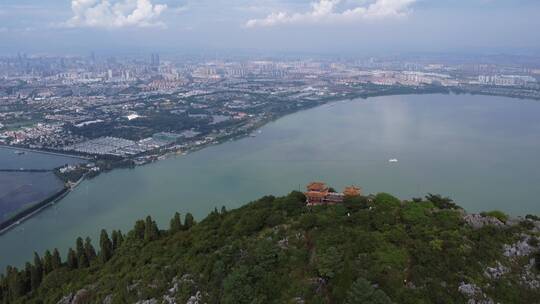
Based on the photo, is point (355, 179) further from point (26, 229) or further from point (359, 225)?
point (26, 229)

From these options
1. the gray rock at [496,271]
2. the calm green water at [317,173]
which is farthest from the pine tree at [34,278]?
the gray rock at [496,271]

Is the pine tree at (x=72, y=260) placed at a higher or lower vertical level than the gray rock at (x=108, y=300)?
lower

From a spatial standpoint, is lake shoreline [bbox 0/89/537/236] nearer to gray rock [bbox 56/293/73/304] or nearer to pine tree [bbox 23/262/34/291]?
pine tree [bbox 23/262/34/291]

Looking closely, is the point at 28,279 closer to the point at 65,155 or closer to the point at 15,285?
the point at 15,285

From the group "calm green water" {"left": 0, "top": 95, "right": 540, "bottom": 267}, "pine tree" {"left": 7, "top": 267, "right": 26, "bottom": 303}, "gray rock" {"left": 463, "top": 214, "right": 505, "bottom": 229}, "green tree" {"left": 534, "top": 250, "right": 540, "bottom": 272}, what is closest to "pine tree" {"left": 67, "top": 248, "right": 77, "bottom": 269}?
"pine tree" {"left": 7, "top": 267, "right": 26, "bottom": 303}

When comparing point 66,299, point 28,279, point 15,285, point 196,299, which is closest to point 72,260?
point 28,279

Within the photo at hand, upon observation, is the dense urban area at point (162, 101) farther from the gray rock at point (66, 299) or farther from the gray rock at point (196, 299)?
the gray rock at point (196, 299)
